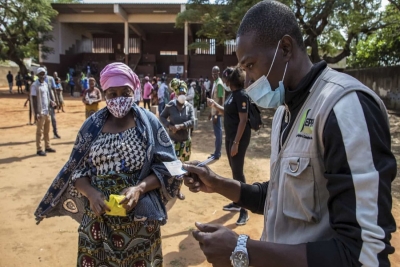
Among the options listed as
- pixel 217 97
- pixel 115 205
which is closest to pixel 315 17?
pixel 217 97

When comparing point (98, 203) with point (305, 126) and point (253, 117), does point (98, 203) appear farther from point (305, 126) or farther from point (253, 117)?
point (253, 117)

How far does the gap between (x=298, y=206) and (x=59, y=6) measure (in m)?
30.2

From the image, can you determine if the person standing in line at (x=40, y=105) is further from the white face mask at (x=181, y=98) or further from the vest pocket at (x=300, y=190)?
the vest pocket at (x=300, y=190)

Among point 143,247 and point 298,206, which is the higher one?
point 298,206

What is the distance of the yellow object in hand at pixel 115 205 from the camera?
2.21 meters

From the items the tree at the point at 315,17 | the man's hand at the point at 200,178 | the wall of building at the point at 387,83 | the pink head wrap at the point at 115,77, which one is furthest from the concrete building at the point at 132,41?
the man's hand at the point at 200,178

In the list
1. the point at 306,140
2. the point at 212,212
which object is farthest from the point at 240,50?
the point at 212,212

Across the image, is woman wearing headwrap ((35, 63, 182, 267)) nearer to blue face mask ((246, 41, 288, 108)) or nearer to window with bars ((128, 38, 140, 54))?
blue face mask ((246, 41, 288, 108))

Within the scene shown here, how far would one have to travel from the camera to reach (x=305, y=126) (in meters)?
1.22

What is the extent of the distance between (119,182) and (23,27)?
27872mm

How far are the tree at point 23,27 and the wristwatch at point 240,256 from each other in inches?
1097

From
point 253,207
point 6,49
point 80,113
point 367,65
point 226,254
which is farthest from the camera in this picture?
point 6,49

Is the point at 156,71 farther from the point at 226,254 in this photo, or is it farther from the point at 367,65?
the point at 226,254

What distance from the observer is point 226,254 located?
3.85 feet
